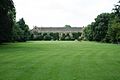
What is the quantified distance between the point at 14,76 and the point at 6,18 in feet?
124

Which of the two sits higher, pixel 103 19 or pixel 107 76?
pixel 103 19

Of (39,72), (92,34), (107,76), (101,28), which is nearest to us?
(107,76)

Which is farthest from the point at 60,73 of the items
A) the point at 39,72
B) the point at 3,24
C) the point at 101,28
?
the point at 101,28

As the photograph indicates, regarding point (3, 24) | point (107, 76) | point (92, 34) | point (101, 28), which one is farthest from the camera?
point (92, 34)

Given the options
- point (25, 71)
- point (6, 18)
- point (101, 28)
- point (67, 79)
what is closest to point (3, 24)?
point (6, 18)

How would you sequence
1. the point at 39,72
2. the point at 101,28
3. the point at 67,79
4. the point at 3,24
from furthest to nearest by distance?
the point at 101,28
the point at 3,24
the point at 39,72
the point at 67,79

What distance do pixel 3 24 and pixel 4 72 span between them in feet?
118

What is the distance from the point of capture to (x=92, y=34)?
116 m

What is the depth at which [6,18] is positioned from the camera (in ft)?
170

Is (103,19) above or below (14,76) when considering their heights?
above

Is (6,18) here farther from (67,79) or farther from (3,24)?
(67,79)

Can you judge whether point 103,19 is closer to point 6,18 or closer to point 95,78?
point 6,18

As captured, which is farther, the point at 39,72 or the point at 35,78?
the point at 39,72

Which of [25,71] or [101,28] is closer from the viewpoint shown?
[25,71]
